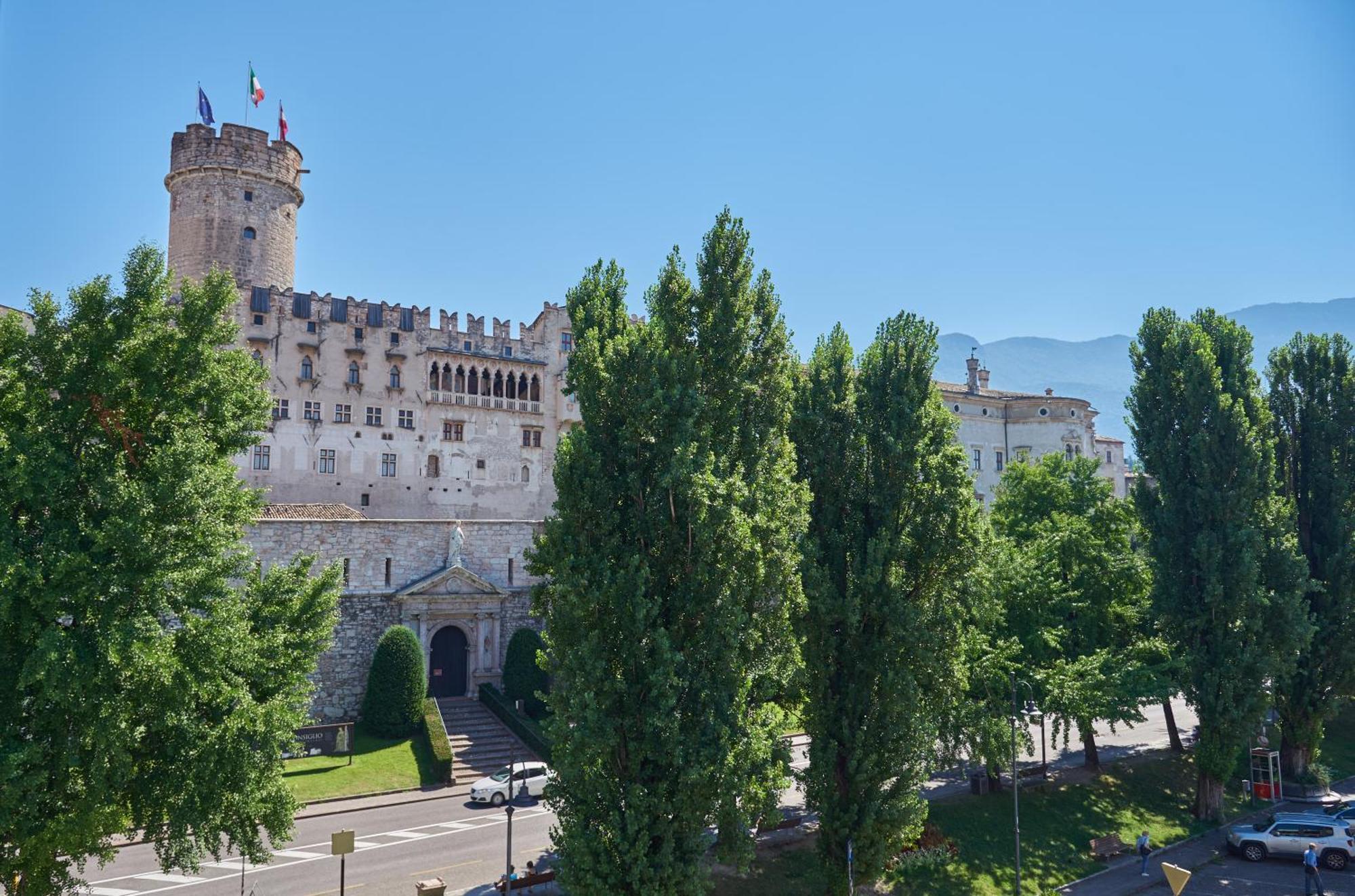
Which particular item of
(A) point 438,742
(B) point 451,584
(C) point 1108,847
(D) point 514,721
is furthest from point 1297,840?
(B) point 451,584

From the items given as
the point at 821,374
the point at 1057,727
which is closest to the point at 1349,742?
the point at 1057,727

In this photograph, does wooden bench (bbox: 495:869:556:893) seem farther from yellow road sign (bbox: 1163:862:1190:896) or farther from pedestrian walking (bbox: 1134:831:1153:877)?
pedestrian walking (bbox: 1134:831:1153:877)

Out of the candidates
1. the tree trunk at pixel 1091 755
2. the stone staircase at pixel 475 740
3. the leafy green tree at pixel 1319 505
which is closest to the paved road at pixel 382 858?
the stone staircase at pixel 475 740

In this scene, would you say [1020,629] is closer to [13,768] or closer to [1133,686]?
[1133,686]

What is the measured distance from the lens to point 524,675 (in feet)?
133

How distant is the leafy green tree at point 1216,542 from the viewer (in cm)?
3216

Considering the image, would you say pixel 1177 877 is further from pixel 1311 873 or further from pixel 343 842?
pixel 343 842

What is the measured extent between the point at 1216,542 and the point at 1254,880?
36.6 feet

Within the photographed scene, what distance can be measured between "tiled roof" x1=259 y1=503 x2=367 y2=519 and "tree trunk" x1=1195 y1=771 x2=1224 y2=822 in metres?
36.8

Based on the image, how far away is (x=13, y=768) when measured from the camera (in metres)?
14.9

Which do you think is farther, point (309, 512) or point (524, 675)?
point (309, 512)

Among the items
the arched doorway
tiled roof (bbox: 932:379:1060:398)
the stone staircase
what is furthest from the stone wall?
tiled roof (bbox: 932:379:1060:398)

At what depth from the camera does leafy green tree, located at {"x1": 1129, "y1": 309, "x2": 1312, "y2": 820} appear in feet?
105

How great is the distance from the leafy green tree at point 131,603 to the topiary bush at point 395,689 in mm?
19097
